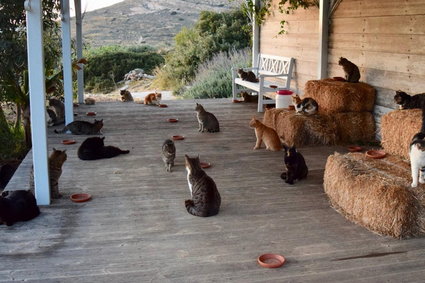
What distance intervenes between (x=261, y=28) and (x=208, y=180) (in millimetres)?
8866

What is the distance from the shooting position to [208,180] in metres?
4.40

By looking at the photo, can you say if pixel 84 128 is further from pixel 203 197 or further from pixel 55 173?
pixel 203 197

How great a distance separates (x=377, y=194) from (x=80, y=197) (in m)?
2.82

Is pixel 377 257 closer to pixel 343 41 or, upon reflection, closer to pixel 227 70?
pixel 343 41

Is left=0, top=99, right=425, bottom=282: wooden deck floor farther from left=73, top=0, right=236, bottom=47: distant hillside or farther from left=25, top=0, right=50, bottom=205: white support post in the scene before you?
left=73, top=0, right=236, bottom=47: distant hillside

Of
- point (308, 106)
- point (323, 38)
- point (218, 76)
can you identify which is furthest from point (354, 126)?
point (218, 76)

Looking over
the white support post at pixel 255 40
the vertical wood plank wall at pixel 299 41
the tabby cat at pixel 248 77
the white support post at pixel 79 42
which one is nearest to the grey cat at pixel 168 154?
the vertical wood plank wall at pixel 299 41

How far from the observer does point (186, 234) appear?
401 cm

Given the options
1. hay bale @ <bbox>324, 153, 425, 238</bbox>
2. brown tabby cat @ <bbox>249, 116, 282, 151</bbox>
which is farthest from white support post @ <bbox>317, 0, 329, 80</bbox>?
hay bale @ <bbox>324, 153, 425, 238</bbox>

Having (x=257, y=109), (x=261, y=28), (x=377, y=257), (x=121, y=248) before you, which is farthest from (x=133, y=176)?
(x=261, y=28)

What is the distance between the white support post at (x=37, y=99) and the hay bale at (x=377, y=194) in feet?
9.08

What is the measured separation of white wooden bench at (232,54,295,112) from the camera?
32.9 feet

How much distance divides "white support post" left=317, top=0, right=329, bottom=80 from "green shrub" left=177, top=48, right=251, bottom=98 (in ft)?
19.8

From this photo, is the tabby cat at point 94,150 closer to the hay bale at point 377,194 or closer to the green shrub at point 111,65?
the hay bale at point 377,194
